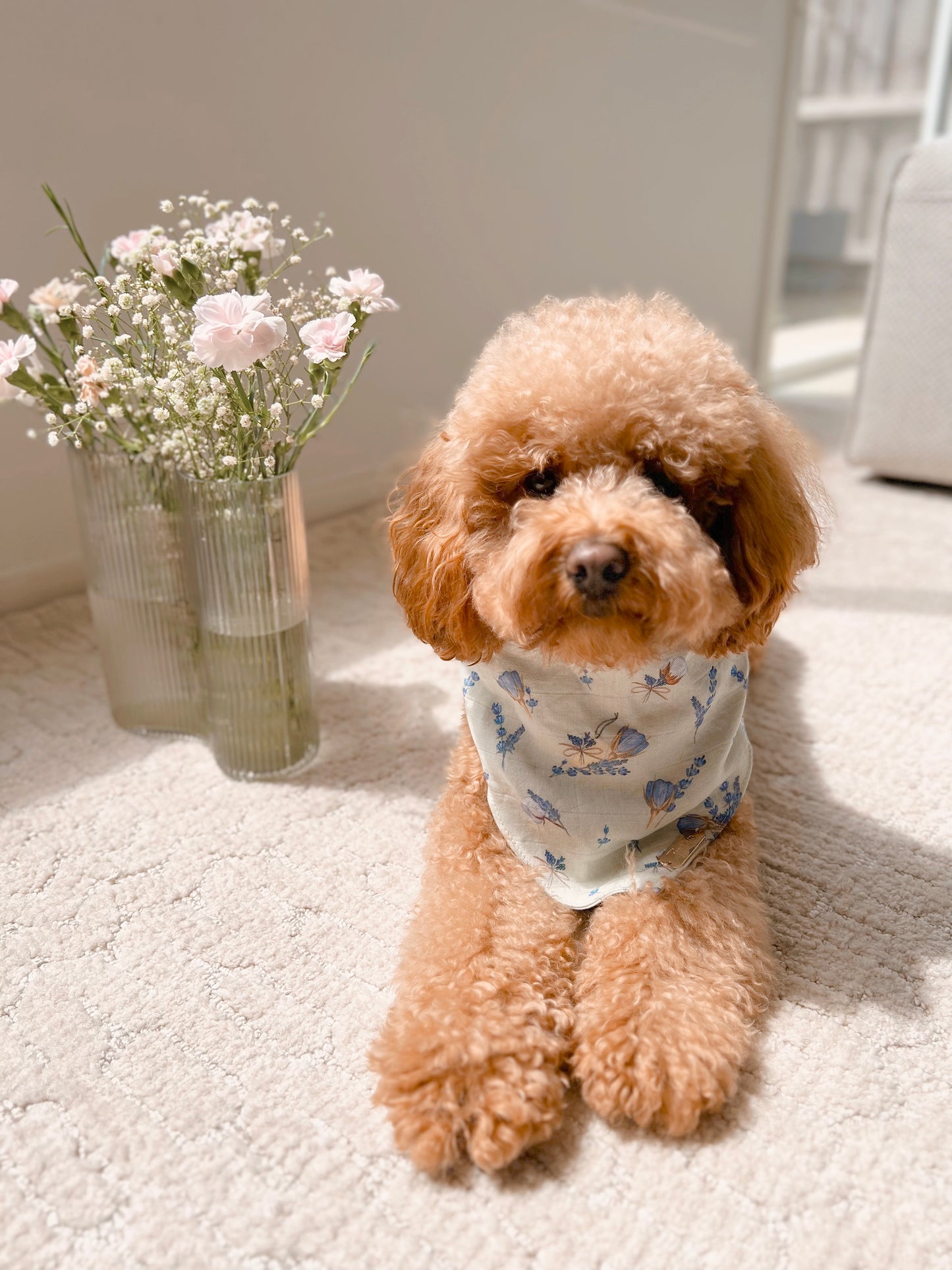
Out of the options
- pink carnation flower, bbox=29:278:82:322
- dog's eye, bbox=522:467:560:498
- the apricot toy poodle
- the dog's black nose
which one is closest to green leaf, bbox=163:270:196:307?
pink carnation flower, bbox=29:278:82:322

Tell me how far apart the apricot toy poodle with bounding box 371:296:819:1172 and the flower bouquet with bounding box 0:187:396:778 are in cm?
20

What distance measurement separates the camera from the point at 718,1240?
74cm

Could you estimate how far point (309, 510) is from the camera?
228 cm

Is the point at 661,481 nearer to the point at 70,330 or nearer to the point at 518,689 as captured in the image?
the point at 518,689

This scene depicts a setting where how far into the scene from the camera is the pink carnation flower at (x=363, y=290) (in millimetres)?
1175

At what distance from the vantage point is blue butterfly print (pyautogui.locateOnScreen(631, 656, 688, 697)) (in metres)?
1.00

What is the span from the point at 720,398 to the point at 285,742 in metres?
0.72

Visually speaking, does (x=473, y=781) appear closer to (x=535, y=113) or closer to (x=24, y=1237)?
(x=24, y=1237)

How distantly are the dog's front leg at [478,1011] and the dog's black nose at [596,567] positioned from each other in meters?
0.35

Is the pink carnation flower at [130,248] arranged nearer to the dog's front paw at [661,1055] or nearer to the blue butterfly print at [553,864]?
the blue butterfly print at [553,864]

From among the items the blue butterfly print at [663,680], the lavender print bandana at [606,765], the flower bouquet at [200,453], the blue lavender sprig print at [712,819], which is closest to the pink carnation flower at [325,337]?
the flower bouquet at [200,453]

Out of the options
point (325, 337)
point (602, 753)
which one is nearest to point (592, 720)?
point (602, 753)

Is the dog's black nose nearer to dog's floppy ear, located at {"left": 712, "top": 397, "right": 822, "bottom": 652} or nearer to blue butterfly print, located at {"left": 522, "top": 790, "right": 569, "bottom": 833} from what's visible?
dog's floppy ear, located at {"left": 712, "top": 397, "right": 822, "bottom": 652}

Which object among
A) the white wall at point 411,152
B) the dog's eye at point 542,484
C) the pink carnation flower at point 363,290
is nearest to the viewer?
the dog's eye at point 542,484
